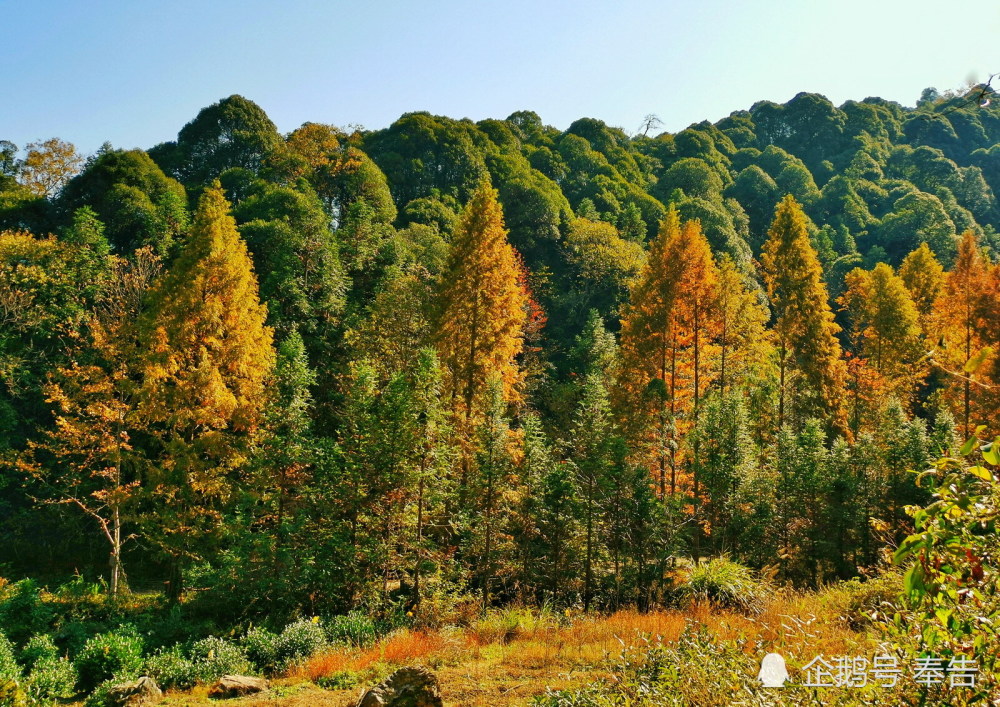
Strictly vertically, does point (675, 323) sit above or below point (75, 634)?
above

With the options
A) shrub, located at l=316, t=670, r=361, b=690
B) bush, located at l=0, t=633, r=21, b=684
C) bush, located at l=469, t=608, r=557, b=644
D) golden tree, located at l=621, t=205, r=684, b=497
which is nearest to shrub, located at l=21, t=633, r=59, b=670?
bush, located at l=0, t=633, r=21, b=684

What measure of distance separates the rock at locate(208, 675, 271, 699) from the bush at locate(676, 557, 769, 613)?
7.99 meters

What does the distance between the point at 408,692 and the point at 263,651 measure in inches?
238

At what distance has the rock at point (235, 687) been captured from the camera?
28.2 feet

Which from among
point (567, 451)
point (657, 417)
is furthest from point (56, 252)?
point (657, 417)

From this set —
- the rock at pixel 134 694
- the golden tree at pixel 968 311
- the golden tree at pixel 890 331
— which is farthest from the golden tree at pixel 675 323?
the rock at pixel 134 694

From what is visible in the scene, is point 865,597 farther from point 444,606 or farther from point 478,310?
point 478,310

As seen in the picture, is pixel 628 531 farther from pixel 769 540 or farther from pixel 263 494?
pixel 263 494

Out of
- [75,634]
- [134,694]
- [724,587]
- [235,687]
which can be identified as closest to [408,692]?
[235,687]

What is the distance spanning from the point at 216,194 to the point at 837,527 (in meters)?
20.6

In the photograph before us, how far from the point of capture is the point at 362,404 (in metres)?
15.9

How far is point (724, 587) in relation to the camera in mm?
12219

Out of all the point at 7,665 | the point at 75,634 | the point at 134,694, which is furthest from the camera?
the point at 75,634

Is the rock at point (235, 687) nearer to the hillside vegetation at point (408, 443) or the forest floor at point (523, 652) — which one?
the forest floor at point (523, 652)
